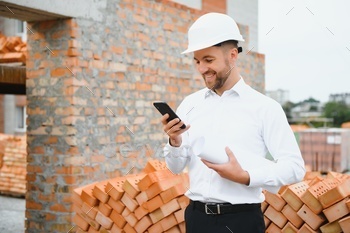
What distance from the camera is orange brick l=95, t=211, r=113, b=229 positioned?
166 inches

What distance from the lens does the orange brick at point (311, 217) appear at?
343 cm

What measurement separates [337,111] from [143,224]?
1.85 metres

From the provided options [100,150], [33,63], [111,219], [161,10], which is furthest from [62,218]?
[161,10]

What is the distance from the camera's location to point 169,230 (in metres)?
3.89

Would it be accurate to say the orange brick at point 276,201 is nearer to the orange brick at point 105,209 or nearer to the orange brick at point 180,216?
the orange brick at point 180,216

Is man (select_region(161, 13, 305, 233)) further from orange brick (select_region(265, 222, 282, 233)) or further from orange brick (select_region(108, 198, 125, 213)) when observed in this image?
orange brick (select_region(108, 198, 125, 213))

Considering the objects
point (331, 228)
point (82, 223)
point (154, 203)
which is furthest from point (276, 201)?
point (82, 223)

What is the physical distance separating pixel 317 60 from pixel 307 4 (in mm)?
380

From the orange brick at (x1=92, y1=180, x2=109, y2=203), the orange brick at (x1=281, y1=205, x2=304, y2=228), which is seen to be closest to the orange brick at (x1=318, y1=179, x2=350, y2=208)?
the orange brick at (x1=281, y1=205, x2=304, y2=228)

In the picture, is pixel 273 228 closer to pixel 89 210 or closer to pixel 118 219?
pixel 118 219

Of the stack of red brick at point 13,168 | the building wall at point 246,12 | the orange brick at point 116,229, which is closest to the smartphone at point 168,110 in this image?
the orange brick at point 116,229

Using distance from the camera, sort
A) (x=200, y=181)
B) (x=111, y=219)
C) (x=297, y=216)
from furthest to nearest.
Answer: (x=111, y=219) < (x=297, y=216) < (x=200, y=181)

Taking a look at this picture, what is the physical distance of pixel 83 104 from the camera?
5227 mm

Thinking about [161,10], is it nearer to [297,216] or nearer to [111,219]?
[111,219]
